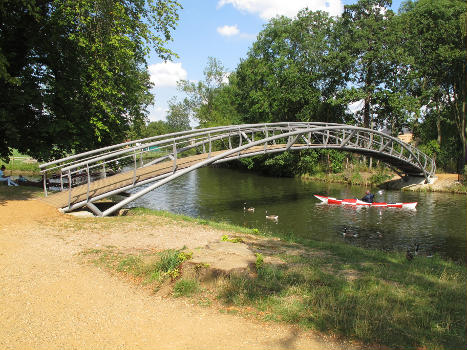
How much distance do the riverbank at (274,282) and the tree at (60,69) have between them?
26.0 ft

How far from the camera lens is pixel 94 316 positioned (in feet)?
17.8

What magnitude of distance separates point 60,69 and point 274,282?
16617mm

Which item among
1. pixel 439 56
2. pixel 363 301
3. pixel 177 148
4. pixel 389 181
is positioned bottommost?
pixel 389 181

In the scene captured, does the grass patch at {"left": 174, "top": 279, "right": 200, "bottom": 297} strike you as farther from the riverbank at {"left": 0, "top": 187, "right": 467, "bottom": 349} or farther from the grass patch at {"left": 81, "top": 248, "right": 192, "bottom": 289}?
the grass patch at {"left": 81, "top": 248, "right": 192, "bottom": 289}

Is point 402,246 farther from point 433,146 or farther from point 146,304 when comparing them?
point 433,146

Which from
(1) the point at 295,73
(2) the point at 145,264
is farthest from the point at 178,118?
(2) the point at 145,264

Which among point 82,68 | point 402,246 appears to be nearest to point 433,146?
point 402,246

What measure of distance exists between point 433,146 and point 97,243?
37.9 m

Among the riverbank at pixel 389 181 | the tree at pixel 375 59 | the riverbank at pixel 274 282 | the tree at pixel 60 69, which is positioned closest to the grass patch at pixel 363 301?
the riverbank at pixel 274 282

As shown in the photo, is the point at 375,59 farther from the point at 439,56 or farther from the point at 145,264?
the point at 145,264

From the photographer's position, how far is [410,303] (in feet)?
19.4

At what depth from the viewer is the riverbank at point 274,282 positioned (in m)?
5.02

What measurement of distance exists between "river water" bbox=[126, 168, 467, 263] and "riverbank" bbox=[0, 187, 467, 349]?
16.7 feet

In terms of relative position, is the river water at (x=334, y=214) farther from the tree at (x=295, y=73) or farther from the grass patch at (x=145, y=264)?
the tree at (x=295, y=73)
